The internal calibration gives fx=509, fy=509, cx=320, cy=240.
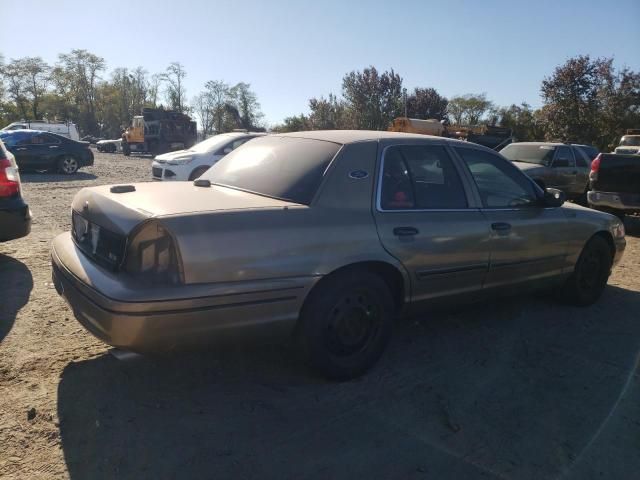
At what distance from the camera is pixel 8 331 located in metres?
3.86

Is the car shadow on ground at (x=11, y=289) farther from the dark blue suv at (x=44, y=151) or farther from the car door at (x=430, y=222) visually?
the dark blue suv at (x=44, y=151)

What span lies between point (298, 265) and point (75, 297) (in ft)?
4.37

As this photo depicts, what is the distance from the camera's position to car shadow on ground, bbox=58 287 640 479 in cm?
254

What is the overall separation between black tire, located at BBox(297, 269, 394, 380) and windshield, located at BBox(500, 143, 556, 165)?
931 cm

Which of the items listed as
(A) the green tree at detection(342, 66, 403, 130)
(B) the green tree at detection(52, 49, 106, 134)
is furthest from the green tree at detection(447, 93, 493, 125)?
(B) the green tree at detection(52, 49, 106, 134)

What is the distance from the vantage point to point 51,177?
1584 cm

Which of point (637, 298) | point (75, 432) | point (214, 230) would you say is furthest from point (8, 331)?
point (637, 298)

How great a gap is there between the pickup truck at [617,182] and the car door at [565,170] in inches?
80.8

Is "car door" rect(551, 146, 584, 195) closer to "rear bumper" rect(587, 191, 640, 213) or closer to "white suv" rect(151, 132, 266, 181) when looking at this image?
"rear bumper" rect(587, 191, 640, 213)

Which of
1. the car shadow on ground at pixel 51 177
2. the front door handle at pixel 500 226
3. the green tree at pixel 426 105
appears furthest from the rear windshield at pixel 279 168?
the green tree at pixel 426 105

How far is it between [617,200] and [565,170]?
2.87 metres

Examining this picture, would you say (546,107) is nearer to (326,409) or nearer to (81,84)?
(326,409)

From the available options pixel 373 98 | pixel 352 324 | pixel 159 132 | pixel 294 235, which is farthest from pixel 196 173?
pixel 373 98

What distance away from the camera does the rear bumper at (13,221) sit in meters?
5.27
